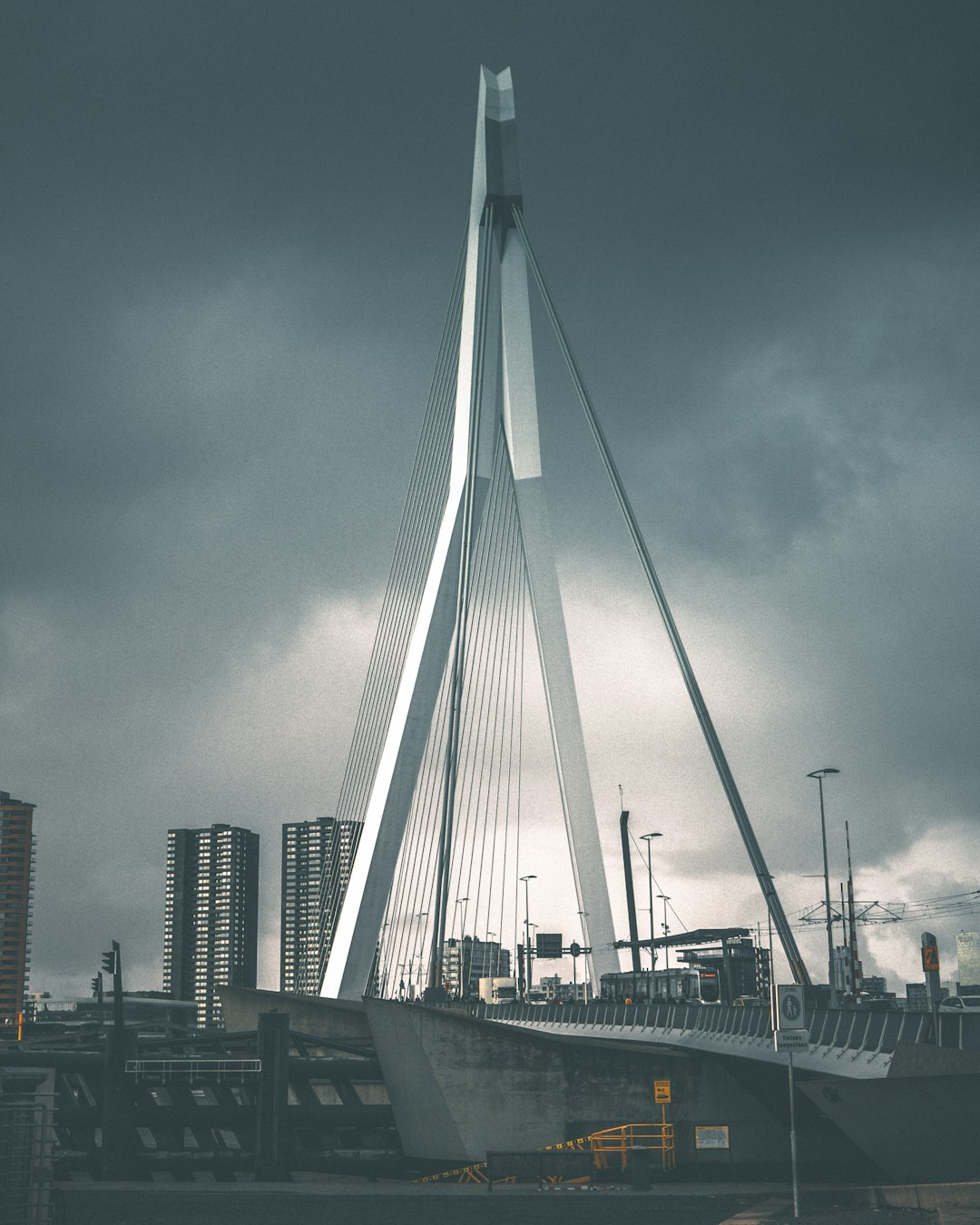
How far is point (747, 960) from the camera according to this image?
60.4 m

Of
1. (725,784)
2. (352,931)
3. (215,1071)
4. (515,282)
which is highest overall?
(515,282)

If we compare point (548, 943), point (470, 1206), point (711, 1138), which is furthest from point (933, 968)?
point (548, 943)

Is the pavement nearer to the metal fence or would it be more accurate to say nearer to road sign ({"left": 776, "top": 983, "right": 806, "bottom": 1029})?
road sign ({"left": 776, "top": 983, "right": 806, "bottom": 1029})

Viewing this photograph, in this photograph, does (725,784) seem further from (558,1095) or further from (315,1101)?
(315,1101)

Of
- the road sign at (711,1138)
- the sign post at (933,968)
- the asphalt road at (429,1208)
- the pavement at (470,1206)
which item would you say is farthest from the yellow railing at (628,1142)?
the sign post at (933,968)

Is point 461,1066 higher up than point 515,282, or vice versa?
point 515,282

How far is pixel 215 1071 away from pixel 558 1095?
10453 millimetres

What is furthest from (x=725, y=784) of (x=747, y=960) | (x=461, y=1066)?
(x=747, y=960)

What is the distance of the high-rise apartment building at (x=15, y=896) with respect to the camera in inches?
7047

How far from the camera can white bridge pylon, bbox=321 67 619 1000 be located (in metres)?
40.2

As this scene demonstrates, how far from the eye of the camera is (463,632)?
3888 centimetres

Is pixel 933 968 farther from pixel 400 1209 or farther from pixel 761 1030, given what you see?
pixel 400 1209

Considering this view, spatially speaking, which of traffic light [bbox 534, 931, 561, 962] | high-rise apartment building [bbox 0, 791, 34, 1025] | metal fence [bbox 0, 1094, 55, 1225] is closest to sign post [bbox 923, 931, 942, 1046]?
metal fence [bbox 0, 1094, 55, 1225]

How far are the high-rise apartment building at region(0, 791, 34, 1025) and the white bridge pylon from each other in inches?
6037
